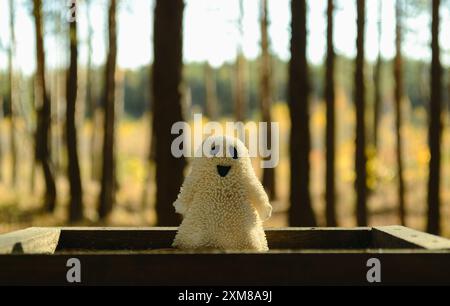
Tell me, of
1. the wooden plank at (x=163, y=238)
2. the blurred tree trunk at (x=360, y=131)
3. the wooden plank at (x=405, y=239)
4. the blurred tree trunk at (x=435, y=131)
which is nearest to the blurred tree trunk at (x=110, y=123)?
the blurred tree trunk at (x=360, y=131)

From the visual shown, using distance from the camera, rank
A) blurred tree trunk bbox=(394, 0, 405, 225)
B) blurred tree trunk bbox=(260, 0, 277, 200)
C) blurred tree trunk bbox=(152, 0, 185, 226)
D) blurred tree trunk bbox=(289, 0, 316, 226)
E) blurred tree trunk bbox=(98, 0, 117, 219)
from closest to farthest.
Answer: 1. blurred tree trunk bbox=(152, 0, 185, 226)
2. blurred tree trunk bbox=(289, 0, 316, 226)
3. blurred tree trunk bbox=(394, 0, 405, 225)
4. blurred tree trunk bbox=(98, 0, 117, 219)
5. blurred tree trunk bbox=(260, 0, 277, 200)

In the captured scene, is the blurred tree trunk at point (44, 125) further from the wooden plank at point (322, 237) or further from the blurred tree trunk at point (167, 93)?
the wooden plank at point (322, 237)

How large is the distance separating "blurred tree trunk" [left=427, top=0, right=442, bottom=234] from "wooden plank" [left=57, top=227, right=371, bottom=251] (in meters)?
7.21

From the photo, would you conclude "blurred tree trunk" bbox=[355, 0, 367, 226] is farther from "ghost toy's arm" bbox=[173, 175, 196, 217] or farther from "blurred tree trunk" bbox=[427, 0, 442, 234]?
"ghost toy's arm" bbox=[173, 175, 196, 217]

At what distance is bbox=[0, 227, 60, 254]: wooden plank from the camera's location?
3329 mm

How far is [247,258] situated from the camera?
284 cm

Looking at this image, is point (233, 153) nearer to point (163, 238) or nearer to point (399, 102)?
point (163, 238)

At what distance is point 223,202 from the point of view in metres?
4.04

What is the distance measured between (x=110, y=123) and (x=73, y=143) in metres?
2.13

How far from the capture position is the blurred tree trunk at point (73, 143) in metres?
Answer: 12.9

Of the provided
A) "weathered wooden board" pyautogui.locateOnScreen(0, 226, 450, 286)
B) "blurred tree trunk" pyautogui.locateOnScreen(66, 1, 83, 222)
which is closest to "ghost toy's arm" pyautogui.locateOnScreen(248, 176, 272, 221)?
"weathered wooden board" pyautogui.locateOnScreen(0, 226, 450, 286)

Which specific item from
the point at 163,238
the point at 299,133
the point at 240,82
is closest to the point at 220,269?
the point at 163,238

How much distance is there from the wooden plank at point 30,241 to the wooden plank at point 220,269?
1.13 ft
